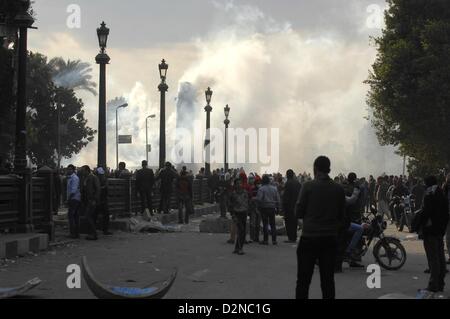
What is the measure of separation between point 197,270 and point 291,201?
23.4ft

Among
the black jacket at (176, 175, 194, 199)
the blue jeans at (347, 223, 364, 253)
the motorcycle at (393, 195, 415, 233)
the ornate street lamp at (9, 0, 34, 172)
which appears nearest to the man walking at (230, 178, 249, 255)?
the blue jeans at (347, 223, 364, 253)

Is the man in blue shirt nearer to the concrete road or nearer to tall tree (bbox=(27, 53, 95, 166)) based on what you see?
the concrete road

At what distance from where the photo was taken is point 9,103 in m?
32.6

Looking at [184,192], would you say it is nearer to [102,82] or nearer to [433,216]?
[102,82]

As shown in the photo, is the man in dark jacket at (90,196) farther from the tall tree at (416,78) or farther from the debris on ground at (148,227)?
the tall tree at (416,78)

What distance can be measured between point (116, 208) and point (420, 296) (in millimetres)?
14623

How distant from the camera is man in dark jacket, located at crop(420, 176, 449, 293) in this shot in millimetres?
10875

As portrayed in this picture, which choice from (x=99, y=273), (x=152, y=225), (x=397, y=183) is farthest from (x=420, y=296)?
(x=397, y=183)

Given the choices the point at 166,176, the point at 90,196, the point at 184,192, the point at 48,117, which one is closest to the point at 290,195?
the point at 90,196

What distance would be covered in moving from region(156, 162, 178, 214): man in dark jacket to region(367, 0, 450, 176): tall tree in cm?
1770

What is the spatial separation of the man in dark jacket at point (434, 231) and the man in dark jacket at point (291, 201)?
845cm

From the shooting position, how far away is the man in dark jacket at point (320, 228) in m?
7.88

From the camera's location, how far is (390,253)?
45.9 feet

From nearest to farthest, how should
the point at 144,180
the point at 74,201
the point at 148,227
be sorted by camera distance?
the point at 74,201 → the point at 148,227 → the point at 144,180
